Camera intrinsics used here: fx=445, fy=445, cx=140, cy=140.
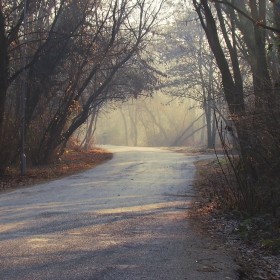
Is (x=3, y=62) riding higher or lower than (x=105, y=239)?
higher

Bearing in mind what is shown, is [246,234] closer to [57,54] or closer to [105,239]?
[105,239]

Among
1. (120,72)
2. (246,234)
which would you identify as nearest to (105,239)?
(246,234)

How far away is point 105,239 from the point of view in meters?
6.72

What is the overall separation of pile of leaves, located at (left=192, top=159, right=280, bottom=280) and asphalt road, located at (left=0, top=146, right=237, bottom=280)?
0.26 meters

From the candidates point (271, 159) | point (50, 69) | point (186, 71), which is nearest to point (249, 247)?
point (271, 159)

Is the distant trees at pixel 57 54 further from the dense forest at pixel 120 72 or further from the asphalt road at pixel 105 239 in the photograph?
the asphalt road at pixel 105 239

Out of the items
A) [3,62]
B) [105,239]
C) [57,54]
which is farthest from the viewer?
[57,54]

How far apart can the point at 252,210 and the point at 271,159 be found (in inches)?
40.6

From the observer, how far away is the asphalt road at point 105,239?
512 cm

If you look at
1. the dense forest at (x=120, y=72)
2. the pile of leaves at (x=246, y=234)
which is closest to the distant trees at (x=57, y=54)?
the dense forest at (x=120, y=72)

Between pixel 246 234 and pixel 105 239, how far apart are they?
86.4 inches

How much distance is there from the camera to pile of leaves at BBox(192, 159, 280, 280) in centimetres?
554

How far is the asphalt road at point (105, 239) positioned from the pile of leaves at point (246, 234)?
256 mm

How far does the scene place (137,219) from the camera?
27.7 ft
